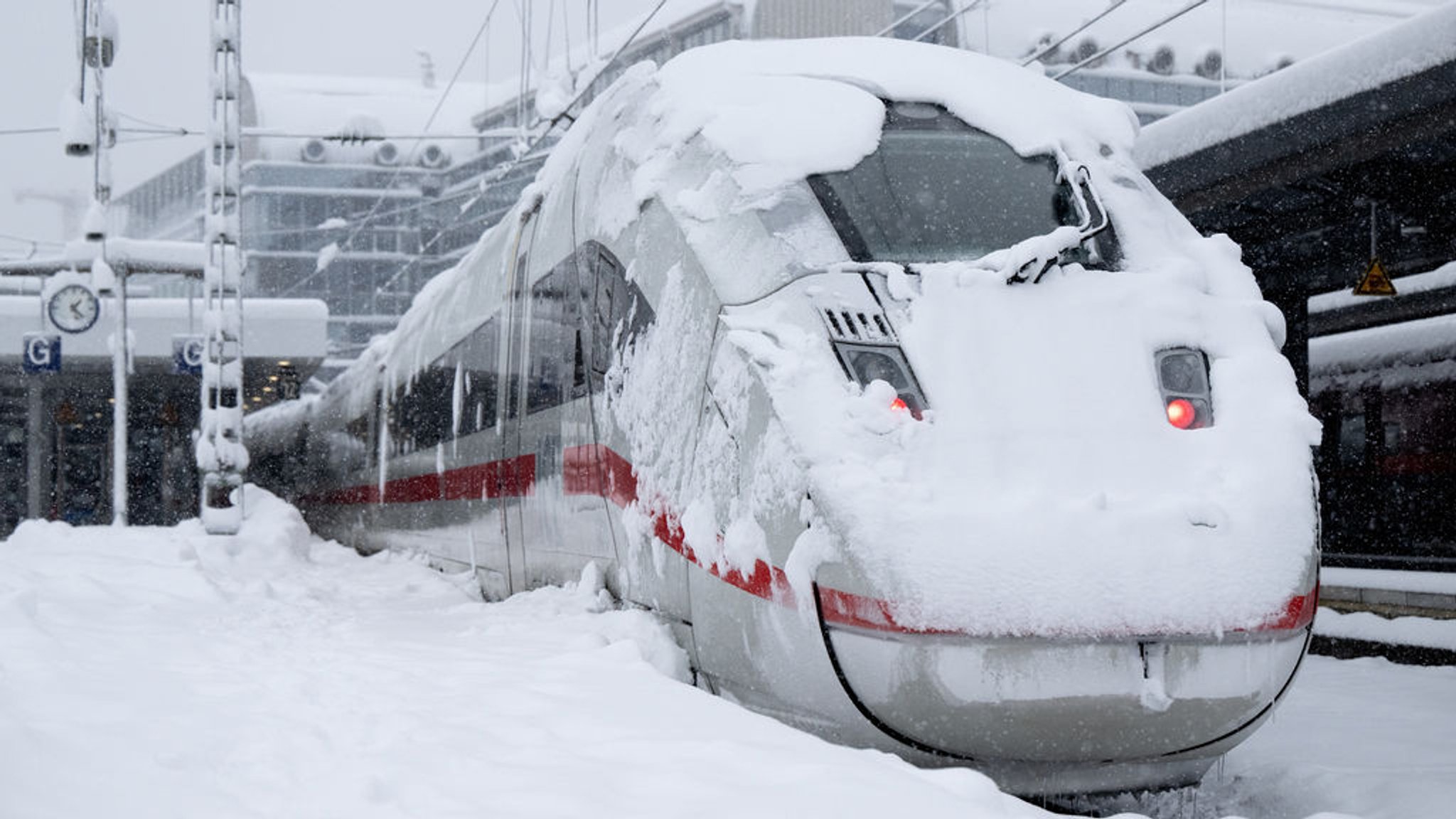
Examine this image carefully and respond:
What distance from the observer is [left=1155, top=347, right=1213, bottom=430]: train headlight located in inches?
166

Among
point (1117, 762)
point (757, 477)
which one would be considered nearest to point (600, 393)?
point (757, 477)

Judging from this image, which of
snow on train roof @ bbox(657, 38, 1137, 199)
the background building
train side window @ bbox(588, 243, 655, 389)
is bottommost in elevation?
train side window @ bbox(588, 243, 655, 389)

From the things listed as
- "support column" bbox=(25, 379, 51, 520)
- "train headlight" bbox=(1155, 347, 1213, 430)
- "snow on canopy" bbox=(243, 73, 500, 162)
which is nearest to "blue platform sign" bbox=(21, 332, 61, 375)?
"support column" bbox=(25, 379, 51, 520)

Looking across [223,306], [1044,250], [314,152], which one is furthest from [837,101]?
[314,152]

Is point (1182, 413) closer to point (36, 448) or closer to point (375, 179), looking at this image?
point (36, 448)

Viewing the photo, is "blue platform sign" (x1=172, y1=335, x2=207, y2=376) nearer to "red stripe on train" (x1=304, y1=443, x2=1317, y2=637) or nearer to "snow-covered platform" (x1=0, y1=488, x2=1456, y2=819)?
"red stripe on train" (x1=304, y1=443, x2=1317, y2=637)

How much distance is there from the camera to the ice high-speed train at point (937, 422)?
3.70 metres

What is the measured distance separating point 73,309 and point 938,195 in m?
16.1

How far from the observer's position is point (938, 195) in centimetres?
486

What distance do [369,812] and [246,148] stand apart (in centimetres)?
6737

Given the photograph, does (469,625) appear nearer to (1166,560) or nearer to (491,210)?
(1166,560)

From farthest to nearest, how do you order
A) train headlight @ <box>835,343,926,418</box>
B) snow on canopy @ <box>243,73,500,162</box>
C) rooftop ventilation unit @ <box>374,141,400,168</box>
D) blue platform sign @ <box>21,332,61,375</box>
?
snow on canopy @ <box>243,73,500,162</box> < rooftop ventilation unit @ <box>374,141,400,168</box> < blue platform sign @ <box>21,332,61,375</box> < train headlight @ <box>835,343,926,418</box>

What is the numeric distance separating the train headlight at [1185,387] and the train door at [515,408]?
12.5 ft

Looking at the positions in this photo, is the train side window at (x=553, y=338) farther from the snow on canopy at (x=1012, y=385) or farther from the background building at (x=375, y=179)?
the background building at (x=375, y=179)
